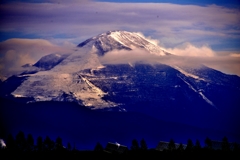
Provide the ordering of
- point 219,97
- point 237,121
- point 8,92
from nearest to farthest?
point 8,92, point 237,121, point 219,97

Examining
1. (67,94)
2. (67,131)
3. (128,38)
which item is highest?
(128,38)

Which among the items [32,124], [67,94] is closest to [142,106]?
[67,94]

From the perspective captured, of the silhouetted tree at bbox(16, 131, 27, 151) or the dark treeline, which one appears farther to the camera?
the silhouetted tree at bbox(16, 131, 27, 151)

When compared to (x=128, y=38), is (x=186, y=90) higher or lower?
lower

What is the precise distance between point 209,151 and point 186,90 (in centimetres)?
2801

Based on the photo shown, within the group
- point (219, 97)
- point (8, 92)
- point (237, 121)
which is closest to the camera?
point (8, 92)

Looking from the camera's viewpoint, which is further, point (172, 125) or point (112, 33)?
point (112, 33)

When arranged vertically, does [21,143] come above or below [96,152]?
above

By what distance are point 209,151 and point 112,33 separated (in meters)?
34.1

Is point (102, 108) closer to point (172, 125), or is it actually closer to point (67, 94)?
point (67, 94)

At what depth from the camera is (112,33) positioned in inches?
2805

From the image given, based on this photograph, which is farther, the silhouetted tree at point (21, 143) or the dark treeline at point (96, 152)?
the silhouetted tree at point (21, 143)

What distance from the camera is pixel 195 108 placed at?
2608 inches

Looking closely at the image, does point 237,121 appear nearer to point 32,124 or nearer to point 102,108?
point 102,108
